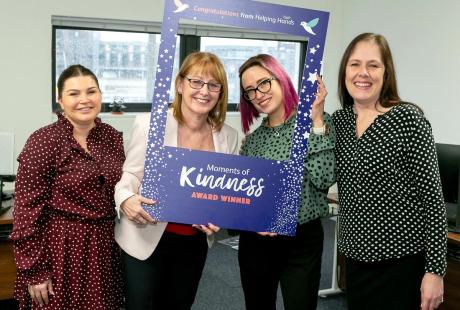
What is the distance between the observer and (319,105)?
163 centimetres

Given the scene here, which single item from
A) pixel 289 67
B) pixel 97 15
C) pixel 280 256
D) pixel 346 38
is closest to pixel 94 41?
pixel 97 15

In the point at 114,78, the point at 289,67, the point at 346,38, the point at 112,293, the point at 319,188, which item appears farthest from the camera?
the point at 346,38

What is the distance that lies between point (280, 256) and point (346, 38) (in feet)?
12.9

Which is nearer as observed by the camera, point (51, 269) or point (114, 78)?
point (51, 269)

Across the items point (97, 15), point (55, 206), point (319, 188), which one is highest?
point (97, 15)

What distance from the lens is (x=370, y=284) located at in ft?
5.45

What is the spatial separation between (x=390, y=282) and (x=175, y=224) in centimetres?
75

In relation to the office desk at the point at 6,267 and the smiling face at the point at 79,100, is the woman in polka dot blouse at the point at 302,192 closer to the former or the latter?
the smiling face at the point at 79,100

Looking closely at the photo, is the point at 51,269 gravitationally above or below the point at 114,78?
below

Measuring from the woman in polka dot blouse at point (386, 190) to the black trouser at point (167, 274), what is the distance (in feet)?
1.79

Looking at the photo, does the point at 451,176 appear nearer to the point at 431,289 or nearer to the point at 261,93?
the point at 431,289

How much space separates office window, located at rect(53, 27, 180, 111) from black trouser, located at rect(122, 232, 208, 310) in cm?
282

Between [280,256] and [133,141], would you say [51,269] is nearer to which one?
[133,141]

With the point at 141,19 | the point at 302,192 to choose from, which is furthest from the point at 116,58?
the point at 302,192
